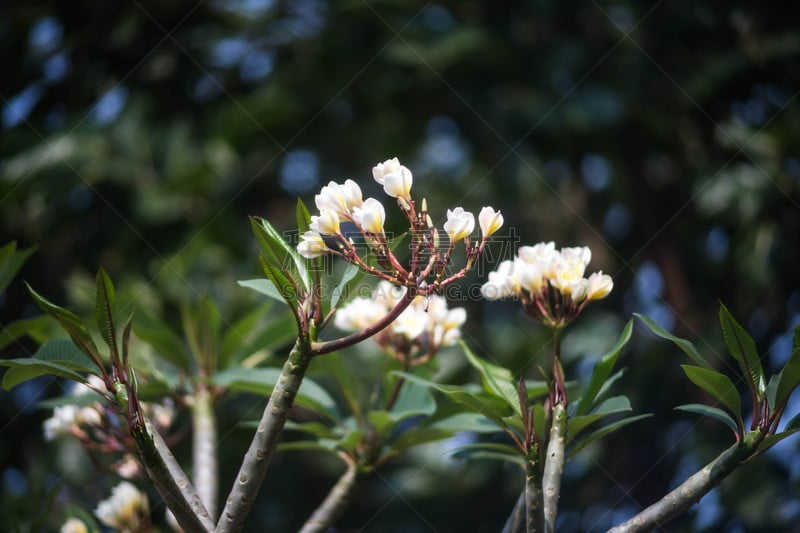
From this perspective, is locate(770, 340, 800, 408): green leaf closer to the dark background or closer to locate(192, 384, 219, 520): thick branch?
locate(192, 384, 219, 520): thick branch

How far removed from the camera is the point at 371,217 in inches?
21.9

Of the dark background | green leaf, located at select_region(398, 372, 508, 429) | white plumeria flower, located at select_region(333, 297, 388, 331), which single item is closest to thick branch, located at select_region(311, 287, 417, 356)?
green leaf, located at select_region(398, 372, 508, 429)

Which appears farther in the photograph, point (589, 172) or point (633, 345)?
point (589, 172)

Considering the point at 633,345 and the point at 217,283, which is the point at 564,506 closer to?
the point at 633,345

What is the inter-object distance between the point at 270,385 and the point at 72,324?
0.90 feet

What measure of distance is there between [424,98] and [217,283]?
0.84m

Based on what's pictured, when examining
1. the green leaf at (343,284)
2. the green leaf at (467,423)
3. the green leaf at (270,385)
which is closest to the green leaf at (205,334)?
the green leaf at (270,385)

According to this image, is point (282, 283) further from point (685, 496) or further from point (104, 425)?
point (104, 425)

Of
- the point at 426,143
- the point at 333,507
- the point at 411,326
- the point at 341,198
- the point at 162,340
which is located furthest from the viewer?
the point at 426,143

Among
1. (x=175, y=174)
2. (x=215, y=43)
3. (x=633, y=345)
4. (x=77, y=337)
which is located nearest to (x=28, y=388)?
(x=175, y=174)

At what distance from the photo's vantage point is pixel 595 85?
6.66 feet

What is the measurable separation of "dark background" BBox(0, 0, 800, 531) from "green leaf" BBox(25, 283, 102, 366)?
3.87ft

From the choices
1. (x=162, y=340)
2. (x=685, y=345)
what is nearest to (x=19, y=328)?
(x=162, y=340)

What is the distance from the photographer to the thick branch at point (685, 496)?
0.51 meters
